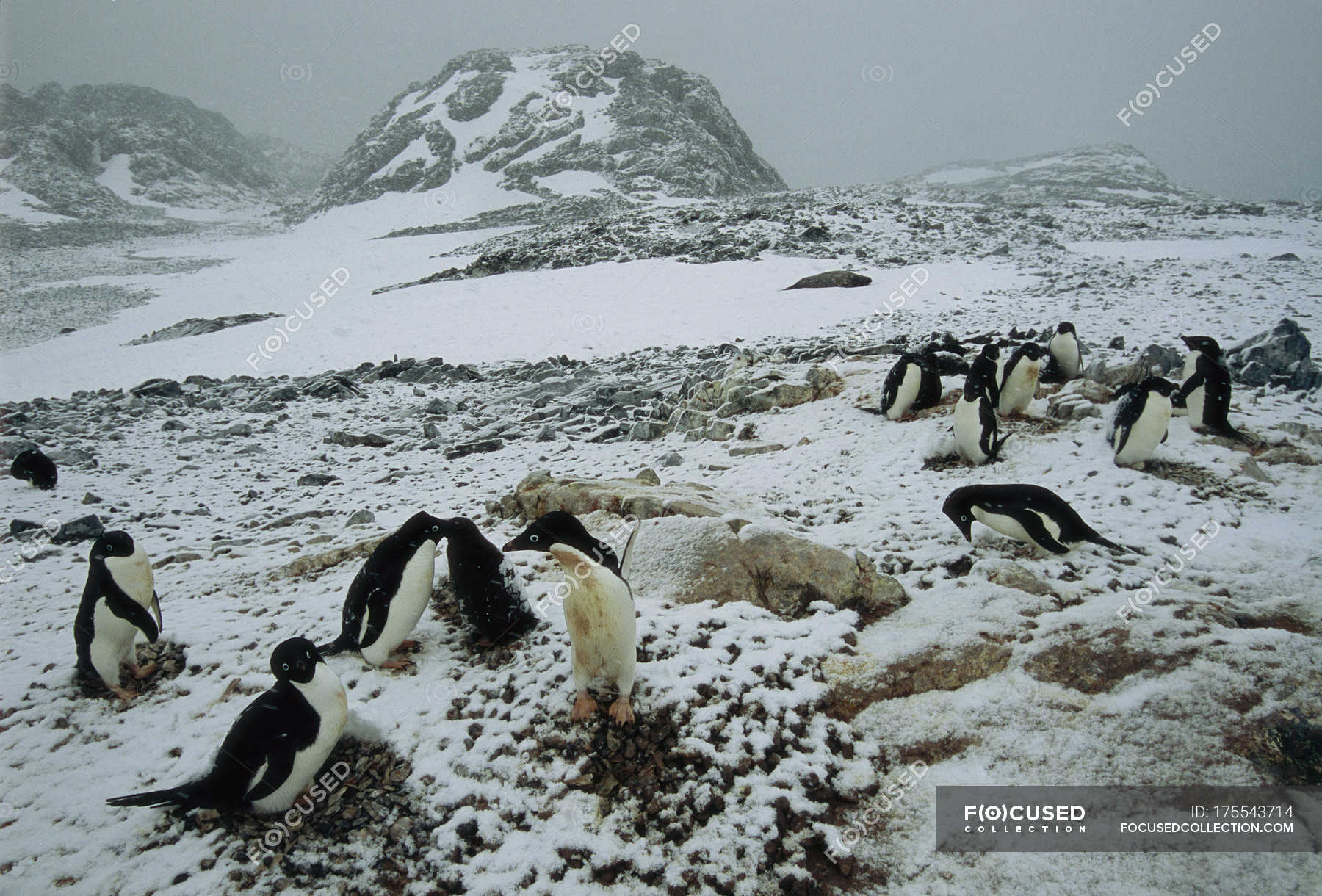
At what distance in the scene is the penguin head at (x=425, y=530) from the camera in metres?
3.33

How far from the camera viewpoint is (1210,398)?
5.12 metres

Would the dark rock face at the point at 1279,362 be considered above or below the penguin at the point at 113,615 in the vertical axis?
above

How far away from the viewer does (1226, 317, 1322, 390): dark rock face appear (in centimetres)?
612

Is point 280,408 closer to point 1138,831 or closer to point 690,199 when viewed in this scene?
point 1138,831

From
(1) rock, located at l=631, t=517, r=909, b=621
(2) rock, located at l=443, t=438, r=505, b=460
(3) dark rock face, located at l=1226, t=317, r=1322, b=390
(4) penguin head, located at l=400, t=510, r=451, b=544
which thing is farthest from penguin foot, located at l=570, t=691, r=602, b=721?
(3) dark rock face, located at l=1226, t=317, r=1322, b=390

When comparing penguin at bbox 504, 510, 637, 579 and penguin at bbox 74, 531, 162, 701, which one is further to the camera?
penguin at bbox 74, 531, 162, 701

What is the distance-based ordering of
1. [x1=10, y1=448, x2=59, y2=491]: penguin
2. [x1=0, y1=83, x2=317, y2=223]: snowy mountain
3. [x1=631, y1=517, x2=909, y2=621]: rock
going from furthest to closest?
[x1=0, y1=83, x2=317, y2=223]: snowy mountain, [x1=10, y1=448, x2=59, y2=491]: penguin, [x1=631, y1=517, x2=909, y2=621]: rock

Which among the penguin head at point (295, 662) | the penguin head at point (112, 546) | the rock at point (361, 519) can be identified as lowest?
the rock at point (361, 519)

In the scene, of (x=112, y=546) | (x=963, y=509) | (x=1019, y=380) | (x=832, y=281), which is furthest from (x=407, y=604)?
(x=832, y=281)

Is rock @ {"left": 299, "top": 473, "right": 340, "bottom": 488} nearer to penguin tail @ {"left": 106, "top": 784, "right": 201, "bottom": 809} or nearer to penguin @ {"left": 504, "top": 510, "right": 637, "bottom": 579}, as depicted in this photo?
penguin tail @ {"left": 106, "top": 784, "right": 201, "bottom": 809}

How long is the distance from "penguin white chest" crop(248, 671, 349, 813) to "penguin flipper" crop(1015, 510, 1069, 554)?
12.9ft

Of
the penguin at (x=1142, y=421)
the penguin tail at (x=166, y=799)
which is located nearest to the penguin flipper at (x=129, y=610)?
the penguin tail at (x=166, y=799)

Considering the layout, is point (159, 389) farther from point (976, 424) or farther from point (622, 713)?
point (976, 424)

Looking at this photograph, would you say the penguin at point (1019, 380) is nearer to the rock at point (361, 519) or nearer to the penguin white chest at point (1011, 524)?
the penguin white chest at point (1011, 524)
